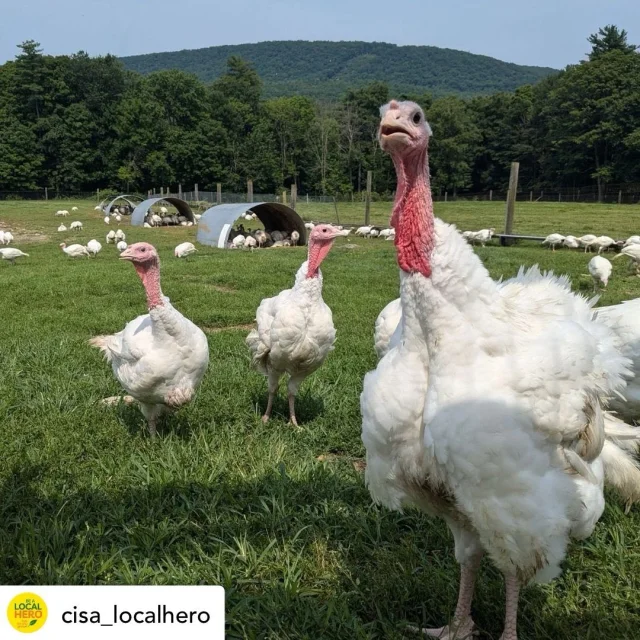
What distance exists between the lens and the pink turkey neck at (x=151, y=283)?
3.98m

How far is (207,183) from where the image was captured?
5988 centimetres

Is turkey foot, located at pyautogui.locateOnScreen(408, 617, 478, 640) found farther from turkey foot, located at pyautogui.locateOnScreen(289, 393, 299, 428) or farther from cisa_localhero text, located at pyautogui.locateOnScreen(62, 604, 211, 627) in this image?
turkey foot, located at pyautogui.locateOnScreen(289, 393, 299, 428)

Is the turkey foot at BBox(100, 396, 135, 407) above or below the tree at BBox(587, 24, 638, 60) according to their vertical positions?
below

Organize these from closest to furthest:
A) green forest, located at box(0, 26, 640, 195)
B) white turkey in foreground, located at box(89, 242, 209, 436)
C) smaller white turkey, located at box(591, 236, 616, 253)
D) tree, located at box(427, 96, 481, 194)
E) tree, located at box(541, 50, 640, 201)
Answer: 1. white turkey in foreground, located at box(89, 242, 209, 436)
2. smaller white turkey, located at box(591, 236, 616, 253)
3. tree, located at box(541, 50, 640, 201)
4. green forest, located at box(0, 26, 640, 195)
5. tree, located at box(427, 96, 481, 194)

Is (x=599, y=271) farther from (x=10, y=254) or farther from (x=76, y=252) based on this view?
(x=10, y=254)

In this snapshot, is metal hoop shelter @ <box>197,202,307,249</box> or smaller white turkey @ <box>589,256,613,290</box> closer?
smaller white turkey @ <box>589,256,613,290</box>

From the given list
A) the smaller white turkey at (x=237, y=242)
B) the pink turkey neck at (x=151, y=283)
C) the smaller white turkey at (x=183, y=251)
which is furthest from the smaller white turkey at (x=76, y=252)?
the pink turkey neck at (x=151, y=283)

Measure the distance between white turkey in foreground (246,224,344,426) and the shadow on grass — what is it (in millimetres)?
1204

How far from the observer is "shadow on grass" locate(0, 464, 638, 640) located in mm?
2383

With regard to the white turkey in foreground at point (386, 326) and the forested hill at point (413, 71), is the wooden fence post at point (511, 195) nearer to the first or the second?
the white turkey in foreground at point (386, 326)

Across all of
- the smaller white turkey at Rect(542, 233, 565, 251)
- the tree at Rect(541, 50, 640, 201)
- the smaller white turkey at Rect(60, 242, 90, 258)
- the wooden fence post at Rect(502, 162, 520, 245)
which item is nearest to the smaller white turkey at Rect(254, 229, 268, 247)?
the smaller white turkey at Rect(60, 242, 90, 258)

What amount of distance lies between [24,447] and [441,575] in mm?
2745

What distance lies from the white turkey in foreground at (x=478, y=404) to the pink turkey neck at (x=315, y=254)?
2.33m

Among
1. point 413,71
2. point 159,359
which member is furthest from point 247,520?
point 413,71
